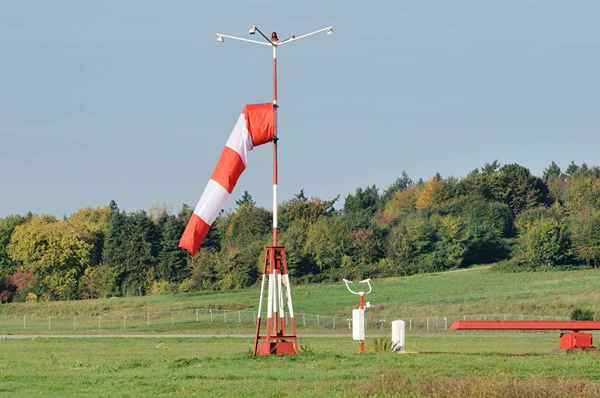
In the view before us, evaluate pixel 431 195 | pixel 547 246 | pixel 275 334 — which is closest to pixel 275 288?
pixel 275 334

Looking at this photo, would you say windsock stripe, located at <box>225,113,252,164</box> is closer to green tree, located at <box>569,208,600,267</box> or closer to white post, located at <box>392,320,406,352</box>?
white post, located at <box>392,320,406,352</box>

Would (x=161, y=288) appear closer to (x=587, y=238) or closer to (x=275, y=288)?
(x=587, y=238)

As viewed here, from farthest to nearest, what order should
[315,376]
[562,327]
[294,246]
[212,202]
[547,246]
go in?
[294,246], [547,246], [562,327], [212,202], [315,376]

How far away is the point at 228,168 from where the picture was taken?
29953mm

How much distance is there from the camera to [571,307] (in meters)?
76.4

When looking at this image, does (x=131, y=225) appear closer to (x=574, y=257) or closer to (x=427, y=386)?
(x=574, y=257)

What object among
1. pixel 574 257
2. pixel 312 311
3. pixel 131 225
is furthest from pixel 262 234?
pixel 312 311

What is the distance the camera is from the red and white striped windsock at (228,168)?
29891 millimetres

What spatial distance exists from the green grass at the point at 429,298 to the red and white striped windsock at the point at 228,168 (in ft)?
142

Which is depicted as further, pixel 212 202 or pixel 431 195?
pixel 431 195

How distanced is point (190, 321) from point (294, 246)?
45442mm

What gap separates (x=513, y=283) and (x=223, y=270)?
29849mm

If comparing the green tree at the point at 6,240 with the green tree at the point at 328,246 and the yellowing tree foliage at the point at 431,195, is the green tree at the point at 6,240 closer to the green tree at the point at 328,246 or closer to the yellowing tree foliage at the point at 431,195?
the green tree at the point at 328,246

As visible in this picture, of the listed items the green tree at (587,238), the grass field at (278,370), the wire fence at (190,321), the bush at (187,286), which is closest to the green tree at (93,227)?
the bush at (187,286)
